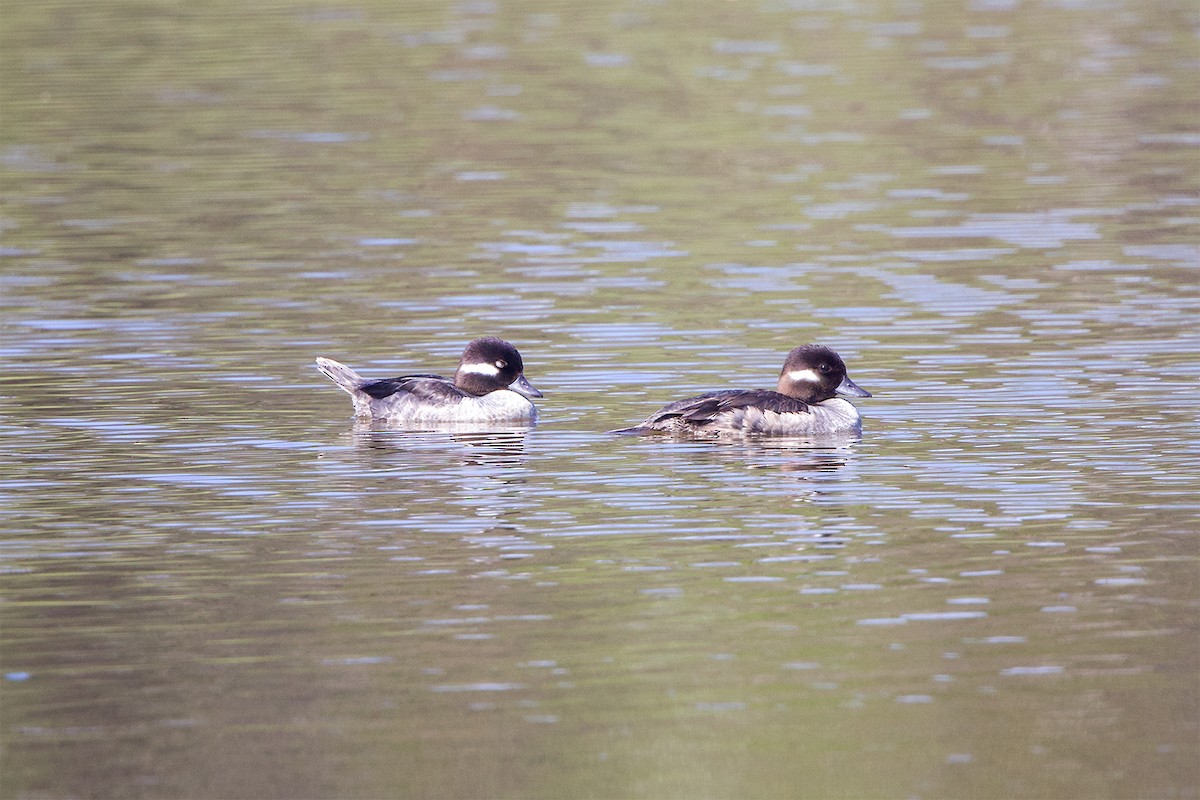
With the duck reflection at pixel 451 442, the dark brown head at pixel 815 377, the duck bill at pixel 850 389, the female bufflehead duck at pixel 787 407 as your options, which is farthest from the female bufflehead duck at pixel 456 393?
the duck bill at pixel 850 389

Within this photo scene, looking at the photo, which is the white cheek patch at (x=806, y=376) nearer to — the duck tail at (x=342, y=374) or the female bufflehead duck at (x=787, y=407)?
the female bufflehead duck at (x=787, y=407)

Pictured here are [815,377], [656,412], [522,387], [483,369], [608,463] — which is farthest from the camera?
[483,369]

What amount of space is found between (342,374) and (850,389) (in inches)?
156

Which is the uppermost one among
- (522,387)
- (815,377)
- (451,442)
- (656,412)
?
(815,377)

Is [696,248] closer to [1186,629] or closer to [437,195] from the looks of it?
[437,195]

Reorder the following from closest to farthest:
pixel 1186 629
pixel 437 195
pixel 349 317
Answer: pixel 1186 629
pixel 349 317
pixel 437 195

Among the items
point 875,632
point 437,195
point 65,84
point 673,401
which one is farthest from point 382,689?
point 65,84

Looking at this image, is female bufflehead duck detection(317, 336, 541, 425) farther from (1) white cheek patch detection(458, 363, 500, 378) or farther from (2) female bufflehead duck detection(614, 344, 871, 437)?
(2) female bufflehead duck detection(614, 344, 871, 437)

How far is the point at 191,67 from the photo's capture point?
45062mm

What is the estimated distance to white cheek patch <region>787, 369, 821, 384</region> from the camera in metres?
17.3

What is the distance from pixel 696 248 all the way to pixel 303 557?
13246 mm

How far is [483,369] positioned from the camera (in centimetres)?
1788

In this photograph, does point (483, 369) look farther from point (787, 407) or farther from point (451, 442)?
point (787, 407)

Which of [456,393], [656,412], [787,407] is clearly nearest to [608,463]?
[656,412]
